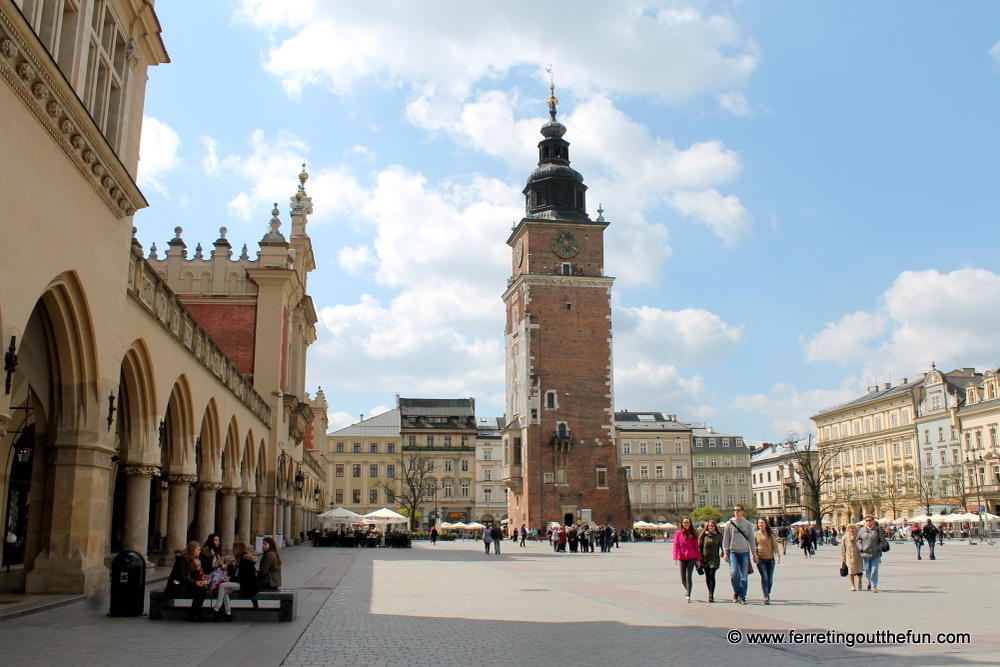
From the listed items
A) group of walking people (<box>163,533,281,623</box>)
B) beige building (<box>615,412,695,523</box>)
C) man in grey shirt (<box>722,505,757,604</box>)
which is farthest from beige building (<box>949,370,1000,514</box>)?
group of walking people (<box>163,533,281,623</box>)

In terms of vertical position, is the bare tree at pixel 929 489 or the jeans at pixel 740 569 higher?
the bare tree at pixel 929 489

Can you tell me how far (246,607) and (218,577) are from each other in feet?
1.77

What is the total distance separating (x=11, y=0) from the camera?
31.4ft

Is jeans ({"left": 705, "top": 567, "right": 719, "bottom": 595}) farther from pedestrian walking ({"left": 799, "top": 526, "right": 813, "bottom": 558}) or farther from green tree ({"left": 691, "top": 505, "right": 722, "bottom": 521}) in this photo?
green tree ({"left": 691, "top": 505, "right": 722, "bottom": 521})

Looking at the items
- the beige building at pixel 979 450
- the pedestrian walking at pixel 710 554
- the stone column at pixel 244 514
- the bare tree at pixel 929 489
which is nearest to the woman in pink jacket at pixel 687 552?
→ the pedestrian walking at pixel 710 554

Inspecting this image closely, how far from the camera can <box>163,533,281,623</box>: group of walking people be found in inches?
456

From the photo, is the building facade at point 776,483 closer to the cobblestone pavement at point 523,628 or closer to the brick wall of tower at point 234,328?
the brick wall of tower at point 234,328

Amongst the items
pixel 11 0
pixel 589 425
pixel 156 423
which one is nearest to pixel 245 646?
pixel 11 0

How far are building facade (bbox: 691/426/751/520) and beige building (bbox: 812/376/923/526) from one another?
16181mm

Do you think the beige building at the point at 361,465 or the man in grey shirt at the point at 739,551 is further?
the beige building at the point at 361,465

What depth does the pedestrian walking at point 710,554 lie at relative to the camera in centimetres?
1488

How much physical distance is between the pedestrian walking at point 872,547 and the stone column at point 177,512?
14529mm

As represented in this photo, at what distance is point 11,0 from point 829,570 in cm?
2424

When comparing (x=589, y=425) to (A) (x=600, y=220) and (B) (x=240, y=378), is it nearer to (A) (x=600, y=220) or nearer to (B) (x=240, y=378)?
(A) (x=600, y=220)
